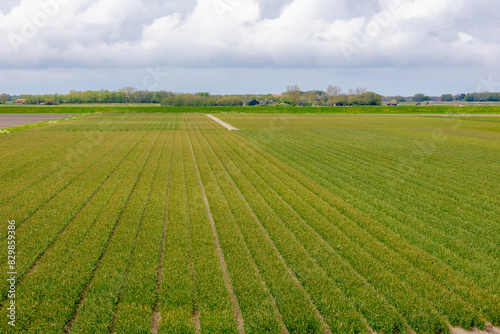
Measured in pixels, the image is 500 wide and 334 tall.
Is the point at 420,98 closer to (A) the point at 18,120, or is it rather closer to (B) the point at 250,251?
(A) the point at 18,120

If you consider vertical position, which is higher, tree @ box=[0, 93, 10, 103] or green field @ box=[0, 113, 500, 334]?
tree @ box=[0, 93, 10, 103]

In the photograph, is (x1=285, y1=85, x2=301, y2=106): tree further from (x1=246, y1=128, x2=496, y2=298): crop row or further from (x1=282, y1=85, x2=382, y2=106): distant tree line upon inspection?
(x1=246, y1=128, x2=496, y2=298): crop row

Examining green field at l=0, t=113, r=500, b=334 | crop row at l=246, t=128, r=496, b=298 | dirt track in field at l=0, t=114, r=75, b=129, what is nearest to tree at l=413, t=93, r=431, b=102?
dirt track in field at l=0, t=114, r=75, b=129

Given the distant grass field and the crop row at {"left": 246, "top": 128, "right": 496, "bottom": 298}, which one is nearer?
the crop row at {"left": 246, "top": 128, "right": 496, "bottom": 298}

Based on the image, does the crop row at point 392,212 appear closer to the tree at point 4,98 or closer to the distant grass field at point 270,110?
the distant grass field at point 270,110

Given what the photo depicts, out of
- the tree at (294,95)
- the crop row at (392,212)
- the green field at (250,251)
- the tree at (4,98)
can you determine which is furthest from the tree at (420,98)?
the tree at (4,98)

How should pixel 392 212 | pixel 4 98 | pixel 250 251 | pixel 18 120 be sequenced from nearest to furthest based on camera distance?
1. pixel 250 251
2. pixel 392 212
3. pixel 18 120
4. pixel 4 98

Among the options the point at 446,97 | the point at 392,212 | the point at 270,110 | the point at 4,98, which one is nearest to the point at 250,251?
the point at 392,212

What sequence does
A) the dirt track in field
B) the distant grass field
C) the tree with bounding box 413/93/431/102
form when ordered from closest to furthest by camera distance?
1. the dirt track in field
2. the distant grass field
3. the tree with bounding box 413/93/431/102
